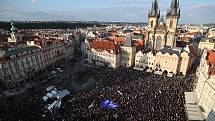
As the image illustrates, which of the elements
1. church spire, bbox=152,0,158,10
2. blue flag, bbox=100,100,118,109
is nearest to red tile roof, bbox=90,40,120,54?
church spire, bbox=152,0,158,10

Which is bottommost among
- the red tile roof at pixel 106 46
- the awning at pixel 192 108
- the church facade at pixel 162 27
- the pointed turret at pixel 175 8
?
the awning at pixel 192 108

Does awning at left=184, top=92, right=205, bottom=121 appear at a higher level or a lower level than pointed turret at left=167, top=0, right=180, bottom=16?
lower

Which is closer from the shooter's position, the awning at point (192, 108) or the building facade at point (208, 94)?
the building facade at point (208, 94)

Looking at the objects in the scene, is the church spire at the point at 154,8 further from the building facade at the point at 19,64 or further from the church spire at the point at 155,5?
the building facade at the point at 19,64

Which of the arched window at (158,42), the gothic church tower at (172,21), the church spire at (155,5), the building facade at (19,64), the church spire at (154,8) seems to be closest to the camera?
the building facade at (19,64)

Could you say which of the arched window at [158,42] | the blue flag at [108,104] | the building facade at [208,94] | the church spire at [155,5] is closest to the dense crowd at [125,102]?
the blue flag at [108,104]

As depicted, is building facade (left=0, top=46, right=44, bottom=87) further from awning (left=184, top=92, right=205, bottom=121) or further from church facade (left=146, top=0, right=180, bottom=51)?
awning (left=184, top=92, right=205, bottom=121)

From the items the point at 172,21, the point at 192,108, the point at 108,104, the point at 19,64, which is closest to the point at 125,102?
the point at 108,104

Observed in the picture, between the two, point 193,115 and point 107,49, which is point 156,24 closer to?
point 107,49
